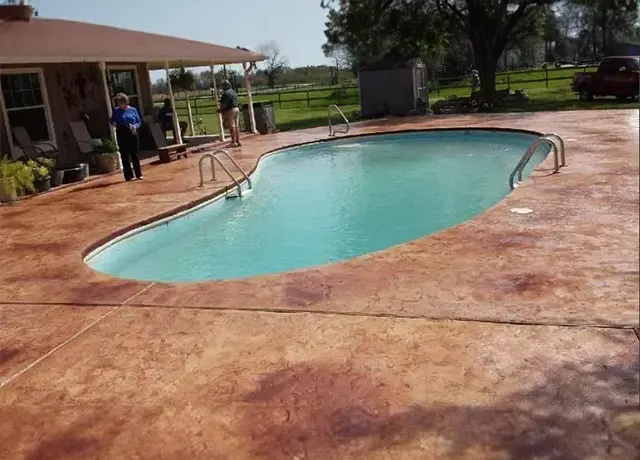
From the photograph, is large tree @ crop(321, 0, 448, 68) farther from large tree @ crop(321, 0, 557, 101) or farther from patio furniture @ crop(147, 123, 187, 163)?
patio furniture @ crop(147, 123, 187, 163)

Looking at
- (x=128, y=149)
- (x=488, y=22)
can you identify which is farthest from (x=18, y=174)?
(x=488, y=22)

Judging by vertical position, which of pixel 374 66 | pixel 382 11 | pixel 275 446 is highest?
pixel 382 11

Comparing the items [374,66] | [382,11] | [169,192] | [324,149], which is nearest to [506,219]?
[169,192]

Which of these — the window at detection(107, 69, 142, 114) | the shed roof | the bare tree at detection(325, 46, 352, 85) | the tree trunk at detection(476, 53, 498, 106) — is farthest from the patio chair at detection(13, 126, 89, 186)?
the bare tree at detection(325, 46, 352, 85)

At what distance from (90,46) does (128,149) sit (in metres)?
2.63

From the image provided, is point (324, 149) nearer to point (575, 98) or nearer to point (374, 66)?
point (374, 66)

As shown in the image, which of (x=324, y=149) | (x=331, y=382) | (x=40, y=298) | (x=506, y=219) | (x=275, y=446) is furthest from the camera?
(x=324, y=149)

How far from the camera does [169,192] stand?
9461mm

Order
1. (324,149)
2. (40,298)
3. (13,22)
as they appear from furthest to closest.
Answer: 1. (324,149)
2. (13,22)
3. (40,298)

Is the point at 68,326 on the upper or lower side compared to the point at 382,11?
lower

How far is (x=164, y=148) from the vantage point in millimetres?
13102

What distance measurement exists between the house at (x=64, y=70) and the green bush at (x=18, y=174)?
1676 mm

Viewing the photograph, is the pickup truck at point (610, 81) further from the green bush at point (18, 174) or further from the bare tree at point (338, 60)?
the bare tree at point (338, 60)

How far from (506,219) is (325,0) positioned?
19.4 m
